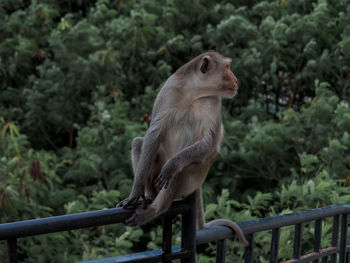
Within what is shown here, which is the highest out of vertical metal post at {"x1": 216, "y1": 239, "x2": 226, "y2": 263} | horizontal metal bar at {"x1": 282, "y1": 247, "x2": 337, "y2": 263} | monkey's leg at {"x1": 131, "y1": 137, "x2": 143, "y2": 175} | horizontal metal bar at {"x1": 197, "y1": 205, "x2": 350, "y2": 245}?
monkey's leg at {"x1": 131, "y1": 137, "x2": 143, "y2": 175}

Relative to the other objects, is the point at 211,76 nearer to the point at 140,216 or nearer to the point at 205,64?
the point at 205,64

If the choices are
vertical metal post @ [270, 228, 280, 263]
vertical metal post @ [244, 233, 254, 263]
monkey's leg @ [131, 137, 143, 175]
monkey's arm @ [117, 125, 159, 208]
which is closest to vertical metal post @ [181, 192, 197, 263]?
vertical metal post @ [244, 233, 254, 263]

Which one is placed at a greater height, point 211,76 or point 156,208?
point 211,76

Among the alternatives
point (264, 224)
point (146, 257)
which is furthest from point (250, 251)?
point (146, 257)

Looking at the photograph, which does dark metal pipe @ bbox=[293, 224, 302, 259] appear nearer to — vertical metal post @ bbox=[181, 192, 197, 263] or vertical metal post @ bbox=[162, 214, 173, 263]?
vertical metal post @ bbox=[181, 192, 197, 263]

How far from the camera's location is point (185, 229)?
1.47 m

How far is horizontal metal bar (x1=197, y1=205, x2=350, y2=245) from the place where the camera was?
154cm

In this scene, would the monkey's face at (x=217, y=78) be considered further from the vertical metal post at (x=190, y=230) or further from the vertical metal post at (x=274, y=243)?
the vertical metal post at (x=190, y=230)

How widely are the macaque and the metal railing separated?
397mm

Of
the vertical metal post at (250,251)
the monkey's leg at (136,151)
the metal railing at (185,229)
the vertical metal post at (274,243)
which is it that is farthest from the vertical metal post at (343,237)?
the monkey's leg at (136,151)

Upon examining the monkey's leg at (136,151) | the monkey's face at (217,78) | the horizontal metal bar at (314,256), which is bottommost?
the horizontal metal bar at (314,256)

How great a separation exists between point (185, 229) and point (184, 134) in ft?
2.59

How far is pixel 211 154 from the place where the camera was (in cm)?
219

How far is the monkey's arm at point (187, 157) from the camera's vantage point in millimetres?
2008
